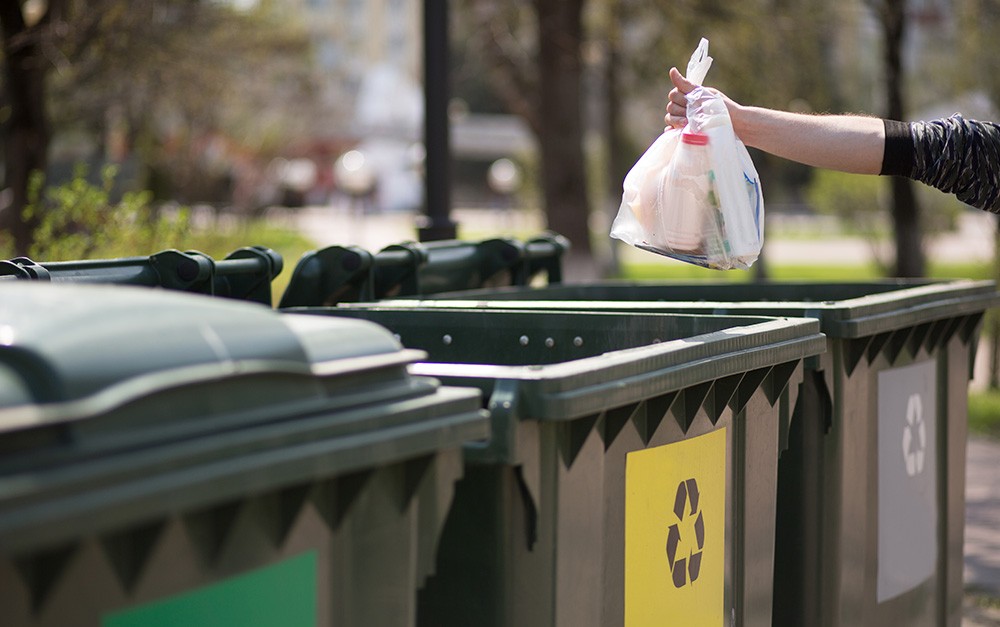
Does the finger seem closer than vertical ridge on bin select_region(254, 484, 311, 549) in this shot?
No

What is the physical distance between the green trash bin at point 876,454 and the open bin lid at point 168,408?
173 cm

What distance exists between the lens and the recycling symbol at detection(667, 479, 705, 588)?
306 centimetres

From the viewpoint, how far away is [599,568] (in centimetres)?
279

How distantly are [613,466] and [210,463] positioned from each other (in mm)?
1163

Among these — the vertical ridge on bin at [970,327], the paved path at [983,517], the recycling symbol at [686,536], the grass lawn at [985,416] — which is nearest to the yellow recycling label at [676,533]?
the recycling symbol at [686,536]

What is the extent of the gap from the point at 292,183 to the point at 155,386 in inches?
2541

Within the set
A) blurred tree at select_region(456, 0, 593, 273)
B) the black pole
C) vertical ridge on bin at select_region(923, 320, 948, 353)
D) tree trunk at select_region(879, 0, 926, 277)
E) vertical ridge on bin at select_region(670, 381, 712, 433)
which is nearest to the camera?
vertical ridge on bin at select_region(670, 381, 712, 433)

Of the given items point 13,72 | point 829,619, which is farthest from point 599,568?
point 13,72

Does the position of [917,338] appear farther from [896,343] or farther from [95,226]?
[95,226]

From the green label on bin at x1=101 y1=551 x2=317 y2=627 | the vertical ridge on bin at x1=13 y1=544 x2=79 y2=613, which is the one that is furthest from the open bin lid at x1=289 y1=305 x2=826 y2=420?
the vertical ridge on bin at x1=13 y1=544 x2=79 y2=613

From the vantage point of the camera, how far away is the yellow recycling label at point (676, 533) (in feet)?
9.61

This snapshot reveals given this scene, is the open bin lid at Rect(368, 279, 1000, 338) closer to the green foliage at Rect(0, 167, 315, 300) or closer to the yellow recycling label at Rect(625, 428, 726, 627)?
the yellow recycling label at Rect(625, 428, 726, 627)

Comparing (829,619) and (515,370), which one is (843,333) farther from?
(515,370)

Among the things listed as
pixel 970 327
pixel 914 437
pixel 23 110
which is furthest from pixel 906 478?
pixel 23 110
